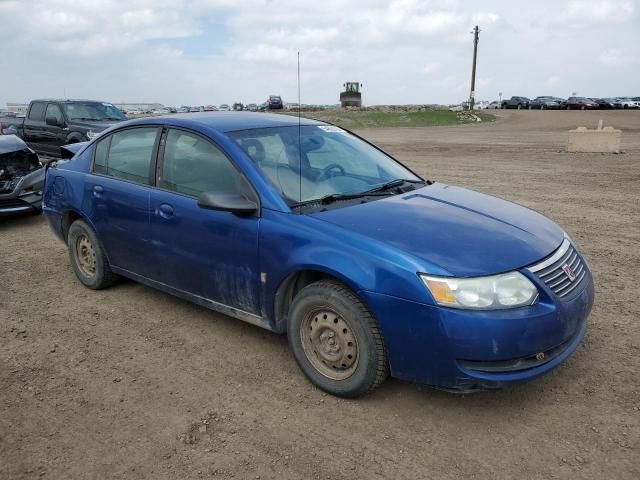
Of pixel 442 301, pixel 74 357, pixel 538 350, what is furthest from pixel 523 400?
pixel 74 357

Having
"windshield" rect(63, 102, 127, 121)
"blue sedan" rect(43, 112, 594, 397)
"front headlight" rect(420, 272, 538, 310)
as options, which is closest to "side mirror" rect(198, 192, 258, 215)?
"blue sedan" rect(43, 112, 594, 397)

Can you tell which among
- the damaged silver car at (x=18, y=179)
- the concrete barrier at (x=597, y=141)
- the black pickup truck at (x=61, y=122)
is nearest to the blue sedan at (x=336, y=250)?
the damaged silver car at (x=18, y=179)

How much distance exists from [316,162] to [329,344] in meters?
1.39

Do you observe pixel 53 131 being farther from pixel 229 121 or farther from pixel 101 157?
pixel 229 121

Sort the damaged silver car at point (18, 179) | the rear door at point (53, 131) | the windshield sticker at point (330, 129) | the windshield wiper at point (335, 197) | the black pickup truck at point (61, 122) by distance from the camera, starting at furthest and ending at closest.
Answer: the rear door at point (53, 131), the black pickup truck at point (61, 122), the damaged silver car at point (18, 179), the windshield sticker at point (330, 129), the windshield wiper at point (335, 197)

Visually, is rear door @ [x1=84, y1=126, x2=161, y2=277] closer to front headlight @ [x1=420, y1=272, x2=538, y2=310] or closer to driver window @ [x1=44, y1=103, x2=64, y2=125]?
front headlight @ [x1=420, y1=272, x2=538, y2=310]

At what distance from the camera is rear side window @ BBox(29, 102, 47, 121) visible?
13.8 meters

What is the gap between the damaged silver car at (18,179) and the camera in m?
7.59

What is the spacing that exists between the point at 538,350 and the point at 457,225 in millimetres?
846

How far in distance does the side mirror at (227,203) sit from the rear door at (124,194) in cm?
97

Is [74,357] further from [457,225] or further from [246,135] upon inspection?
[457,225]

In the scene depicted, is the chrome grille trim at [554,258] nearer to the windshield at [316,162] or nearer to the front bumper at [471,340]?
the front bumper at [471,340]

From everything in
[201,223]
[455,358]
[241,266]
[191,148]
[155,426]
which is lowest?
[155,426]

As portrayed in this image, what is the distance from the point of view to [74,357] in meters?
3.80
